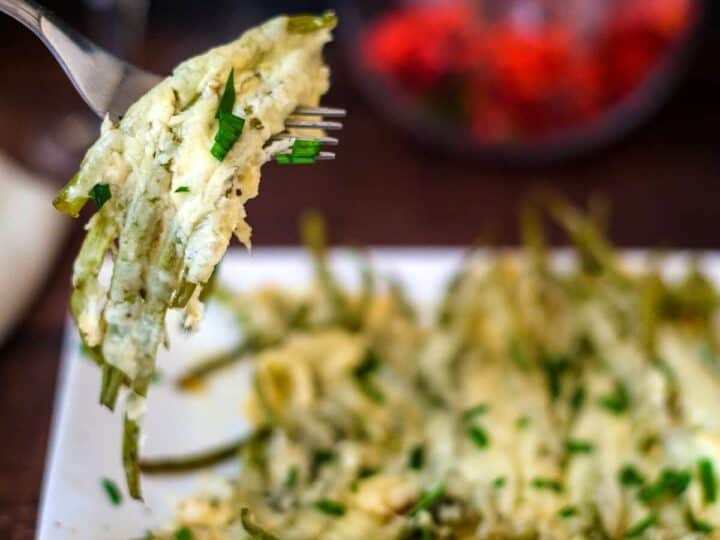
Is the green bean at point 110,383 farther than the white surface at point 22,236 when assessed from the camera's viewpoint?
No

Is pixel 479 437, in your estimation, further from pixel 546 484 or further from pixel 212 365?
pixel 212 365

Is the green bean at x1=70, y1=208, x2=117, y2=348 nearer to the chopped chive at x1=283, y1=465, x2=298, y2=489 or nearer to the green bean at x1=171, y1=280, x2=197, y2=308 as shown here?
the green bean at x1=171, y1=280, x2=197, y2=308

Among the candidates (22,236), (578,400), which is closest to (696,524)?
(578,400)

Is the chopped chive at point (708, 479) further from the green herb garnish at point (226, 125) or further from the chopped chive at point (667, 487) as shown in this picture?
the green herb garnish at point (226, 125)

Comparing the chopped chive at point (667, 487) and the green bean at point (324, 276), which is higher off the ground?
the green bean at point (324, 276)

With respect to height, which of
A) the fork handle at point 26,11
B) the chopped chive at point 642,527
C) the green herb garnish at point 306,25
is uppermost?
the green herb garnish at point 306,25

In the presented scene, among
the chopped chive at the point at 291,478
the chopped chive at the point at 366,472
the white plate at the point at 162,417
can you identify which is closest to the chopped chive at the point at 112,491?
the white plate at the point at 162,417

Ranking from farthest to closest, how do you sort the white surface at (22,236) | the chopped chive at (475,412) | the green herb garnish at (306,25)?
the white surface at (22,236) → the chopped chive at (475,412) → the green herb garnish at (306,25)
